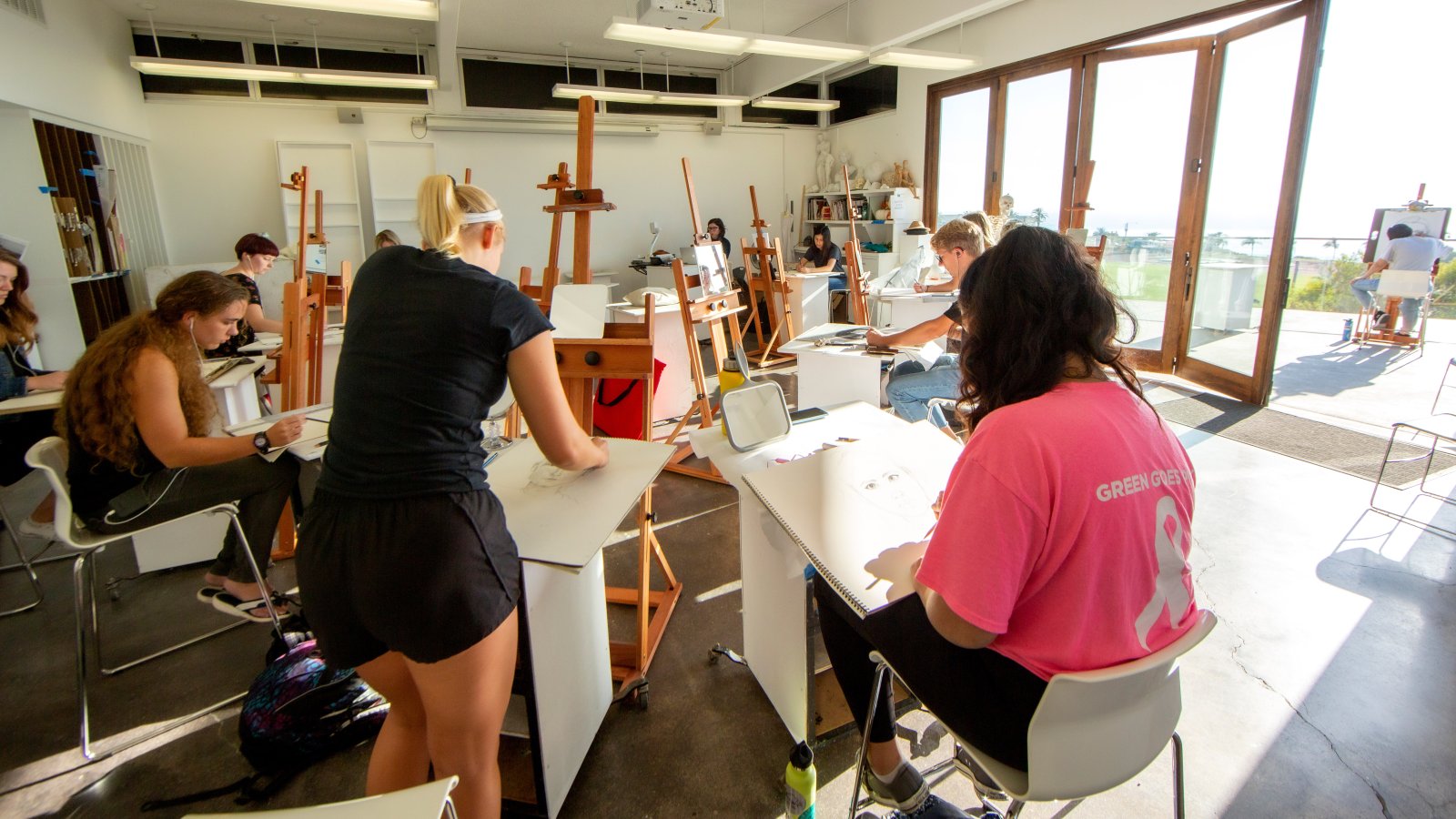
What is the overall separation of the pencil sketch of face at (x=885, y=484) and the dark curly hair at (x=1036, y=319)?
0.44 metres

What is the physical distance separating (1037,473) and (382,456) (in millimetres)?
954

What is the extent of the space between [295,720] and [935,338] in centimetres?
266

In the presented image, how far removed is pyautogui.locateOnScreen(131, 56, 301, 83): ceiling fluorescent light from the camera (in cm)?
521

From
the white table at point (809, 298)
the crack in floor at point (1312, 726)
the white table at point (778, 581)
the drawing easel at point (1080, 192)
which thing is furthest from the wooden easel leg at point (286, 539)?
the drawing easel at point (1080, 192)

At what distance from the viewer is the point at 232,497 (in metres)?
2.08

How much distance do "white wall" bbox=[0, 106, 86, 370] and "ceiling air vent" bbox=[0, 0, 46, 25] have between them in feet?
1.93

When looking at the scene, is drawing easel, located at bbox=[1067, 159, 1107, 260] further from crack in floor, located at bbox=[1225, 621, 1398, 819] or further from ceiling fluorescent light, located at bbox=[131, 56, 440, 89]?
ceiling fluorescent light, located at bbox=[131, 56, 440, 89]

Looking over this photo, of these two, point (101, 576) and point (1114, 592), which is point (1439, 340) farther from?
point (101, 576)

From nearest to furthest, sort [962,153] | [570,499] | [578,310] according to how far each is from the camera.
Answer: [570,499] < [578,310] < [962,153]

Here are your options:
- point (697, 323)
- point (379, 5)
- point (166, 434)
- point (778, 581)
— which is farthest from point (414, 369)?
point (379, 5)

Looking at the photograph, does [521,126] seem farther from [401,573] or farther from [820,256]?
[401,573]

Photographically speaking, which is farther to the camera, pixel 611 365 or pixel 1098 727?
pixel 611 365

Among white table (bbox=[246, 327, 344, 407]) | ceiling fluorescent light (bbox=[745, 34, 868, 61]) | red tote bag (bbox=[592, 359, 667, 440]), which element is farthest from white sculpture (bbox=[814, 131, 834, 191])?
white table (bbox=[246, 327, 344, 407])

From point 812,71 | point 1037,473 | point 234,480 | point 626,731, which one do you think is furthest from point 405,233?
point 1037,473
